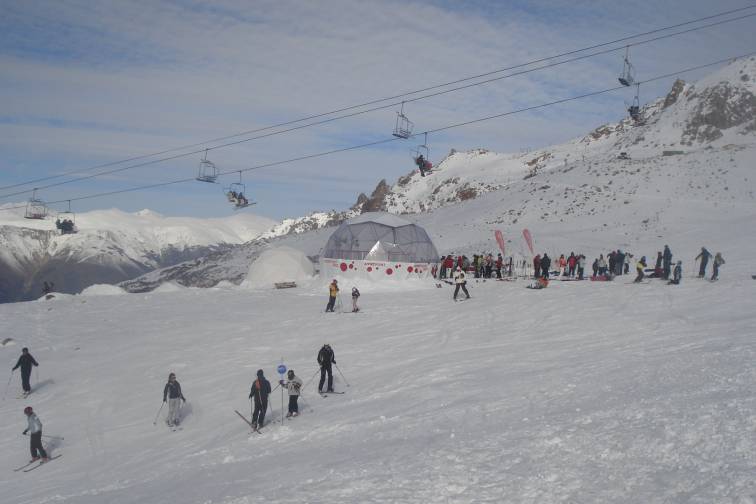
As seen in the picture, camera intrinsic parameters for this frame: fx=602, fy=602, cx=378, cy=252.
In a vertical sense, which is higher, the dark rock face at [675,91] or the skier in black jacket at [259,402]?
the dark rock face at [675,91]

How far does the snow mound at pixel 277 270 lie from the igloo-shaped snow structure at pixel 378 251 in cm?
469

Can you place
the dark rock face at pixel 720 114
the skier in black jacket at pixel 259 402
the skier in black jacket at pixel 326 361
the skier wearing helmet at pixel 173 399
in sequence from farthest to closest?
the dark rock face at pixel 720 114 < the skier in black jacket at pixel 326 361 < the skier wearing helmet at pixel 173 399 < the skier in black jacket at pixel 259 402

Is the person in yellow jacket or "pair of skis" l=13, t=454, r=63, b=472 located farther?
the person in yellow jacket

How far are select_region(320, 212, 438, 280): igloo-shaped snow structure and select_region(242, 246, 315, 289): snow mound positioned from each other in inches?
185

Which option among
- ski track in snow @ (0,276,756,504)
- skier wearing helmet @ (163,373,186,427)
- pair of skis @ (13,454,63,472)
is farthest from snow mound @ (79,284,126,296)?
pair of skis @ (13,454,63,472)

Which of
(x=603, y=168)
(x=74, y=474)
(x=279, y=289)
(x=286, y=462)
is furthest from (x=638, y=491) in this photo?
(x=603, y=168)

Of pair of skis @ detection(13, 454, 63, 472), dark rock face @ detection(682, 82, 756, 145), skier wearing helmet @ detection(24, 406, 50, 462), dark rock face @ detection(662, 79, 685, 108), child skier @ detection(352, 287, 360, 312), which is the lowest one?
pair of skis @ detection(13, 454, 63, 472)

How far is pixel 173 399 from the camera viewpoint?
46.5 ft

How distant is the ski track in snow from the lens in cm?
799

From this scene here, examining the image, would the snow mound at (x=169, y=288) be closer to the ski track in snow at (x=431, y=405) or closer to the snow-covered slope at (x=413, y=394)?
the snow-covered slope at (x=413, y=394)

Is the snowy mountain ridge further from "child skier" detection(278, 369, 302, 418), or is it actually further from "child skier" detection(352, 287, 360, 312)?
"child skier" detection(278, 369, 302, 418)

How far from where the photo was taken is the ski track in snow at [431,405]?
7988 mm

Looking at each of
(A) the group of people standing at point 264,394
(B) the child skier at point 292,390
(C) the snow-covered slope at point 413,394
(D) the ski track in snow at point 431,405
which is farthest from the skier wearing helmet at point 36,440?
(B) the child skier at point 292,390

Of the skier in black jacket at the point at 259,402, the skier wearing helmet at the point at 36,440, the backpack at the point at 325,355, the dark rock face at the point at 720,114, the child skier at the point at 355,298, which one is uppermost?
the dark rock face at the point at 720,114
